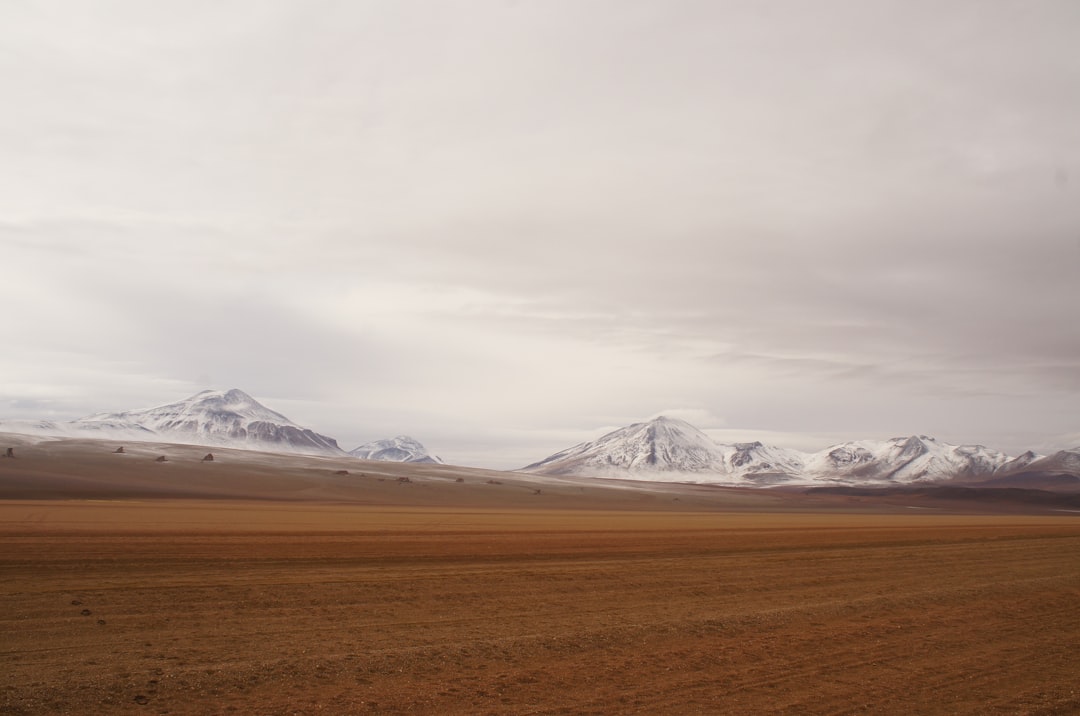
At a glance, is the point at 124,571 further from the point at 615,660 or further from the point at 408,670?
the point at 615,660

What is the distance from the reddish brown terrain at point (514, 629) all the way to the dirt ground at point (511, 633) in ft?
0.20

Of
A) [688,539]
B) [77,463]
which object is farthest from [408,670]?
[77,463]

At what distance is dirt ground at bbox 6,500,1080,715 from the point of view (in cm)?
1088

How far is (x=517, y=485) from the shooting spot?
15362cm

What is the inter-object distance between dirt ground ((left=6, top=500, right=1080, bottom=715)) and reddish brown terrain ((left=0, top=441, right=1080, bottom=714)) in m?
0.06

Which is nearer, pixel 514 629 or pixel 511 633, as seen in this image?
pixel 511 633

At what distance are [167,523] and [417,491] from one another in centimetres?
8000

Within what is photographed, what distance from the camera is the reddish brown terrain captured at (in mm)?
10930

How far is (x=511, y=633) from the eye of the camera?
48.4ft

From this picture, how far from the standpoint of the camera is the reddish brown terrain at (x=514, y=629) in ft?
35.9

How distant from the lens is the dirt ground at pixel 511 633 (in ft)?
35.7

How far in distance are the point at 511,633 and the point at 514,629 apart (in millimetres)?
357

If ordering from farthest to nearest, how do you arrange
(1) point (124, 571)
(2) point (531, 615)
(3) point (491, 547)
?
1. (3) point (491, 547)
2. (1) point (124, 571)
3. (2) point (531, 615)

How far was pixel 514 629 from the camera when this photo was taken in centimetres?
1510
